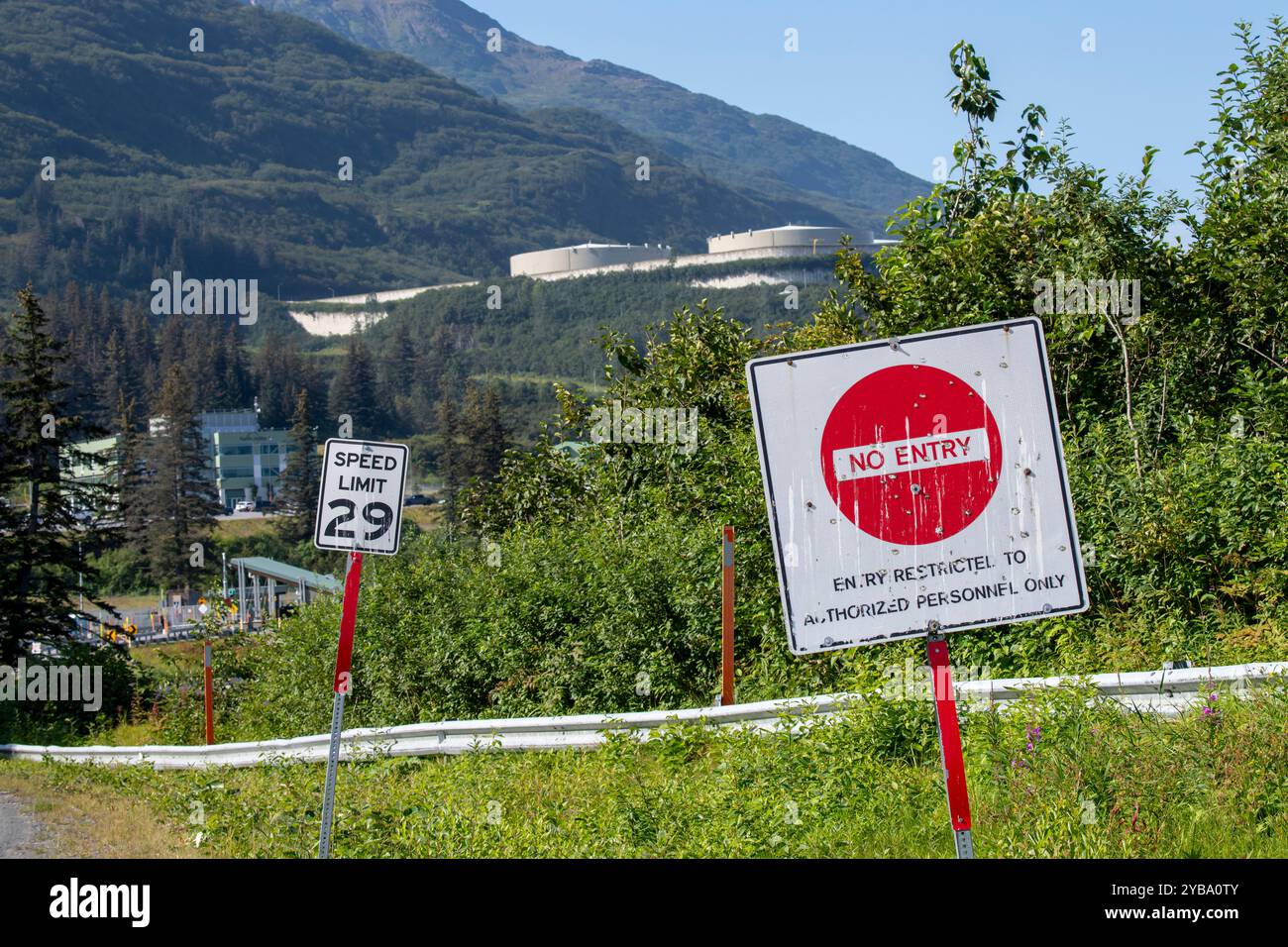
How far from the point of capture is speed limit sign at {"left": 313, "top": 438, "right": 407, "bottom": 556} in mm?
9211

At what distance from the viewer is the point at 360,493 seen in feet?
30.6

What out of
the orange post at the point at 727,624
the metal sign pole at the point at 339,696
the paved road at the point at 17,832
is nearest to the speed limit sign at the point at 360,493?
the metal sign pole at the point at 339,696

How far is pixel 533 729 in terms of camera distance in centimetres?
1111

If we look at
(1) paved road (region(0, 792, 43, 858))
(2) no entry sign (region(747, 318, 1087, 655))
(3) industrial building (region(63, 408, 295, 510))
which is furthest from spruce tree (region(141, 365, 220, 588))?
(2) no entry sign (region(747, 318, 1087, 655))

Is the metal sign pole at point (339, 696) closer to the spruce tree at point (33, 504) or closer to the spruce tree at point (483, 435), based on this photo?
the spruce tree at point (33, 504)

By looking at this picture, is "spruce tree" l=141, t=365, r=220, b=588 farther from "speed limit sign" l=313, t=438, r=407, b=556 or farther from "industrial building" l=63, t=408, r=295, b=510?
"speed limit sign" l=313, t=438, r=407, b=556

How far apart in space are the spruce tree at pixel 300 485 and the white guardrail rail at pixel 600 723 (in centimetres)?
8822

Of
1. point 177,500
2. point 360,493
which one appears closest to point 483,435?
point 177,500

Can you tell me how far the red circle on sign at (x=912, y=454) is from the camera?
4.48m

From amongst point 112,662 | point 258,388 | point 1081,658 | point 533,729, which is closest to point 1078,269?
point 1081,658

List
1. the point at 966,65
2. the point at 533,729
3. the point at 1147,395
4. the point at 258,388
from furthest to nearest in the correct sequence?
the point at 258,388, the point at 966,65, the point at 1147,395, the point at 533,729

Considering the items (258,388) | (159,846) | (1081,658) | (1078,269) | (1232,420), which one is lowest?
(159,846)
